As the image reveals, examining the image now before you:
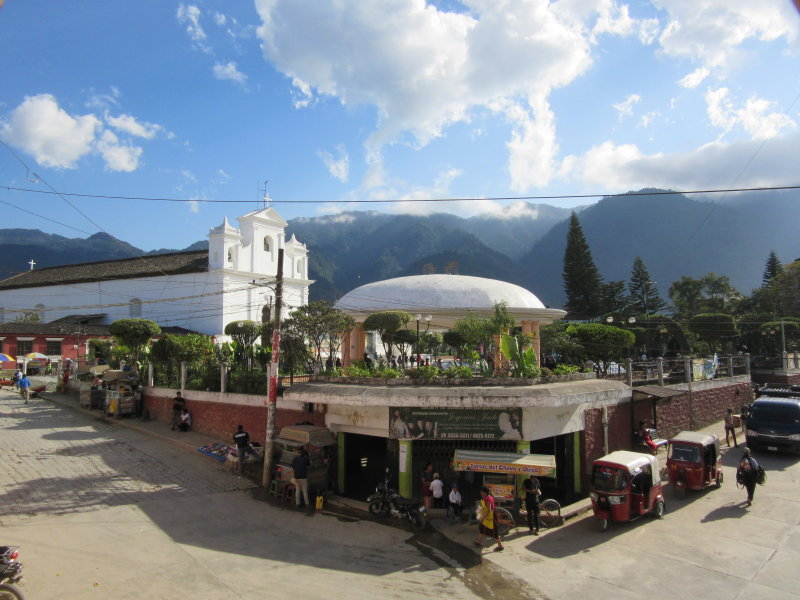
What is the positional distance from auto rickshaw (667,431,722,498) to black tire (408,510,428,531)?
670 cm

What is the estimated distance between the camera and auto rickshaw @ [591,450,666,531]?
9.95 metres

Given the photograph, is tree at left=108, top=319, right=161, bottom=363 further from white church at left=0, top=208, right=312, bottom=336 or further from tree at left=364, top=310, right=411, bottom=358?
white church at left=0, top=208, right=312, bottom=336

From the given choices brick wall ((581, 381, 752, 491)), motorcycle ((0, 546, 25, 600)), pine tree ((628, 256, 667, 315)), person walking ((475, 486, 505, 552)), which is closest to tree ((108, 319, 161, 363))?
motorcycle ((0, 546, 25, 600))

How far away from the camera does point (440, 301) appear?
20375 mm

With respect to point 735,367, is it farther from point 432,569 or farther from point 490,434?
point 432,569

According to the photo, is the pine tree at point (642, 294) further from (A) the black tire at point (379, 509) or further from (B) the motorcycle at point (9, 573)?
(B) the motorcycle at point (9, 573)

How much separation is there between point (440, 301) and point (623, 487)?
11.4 meters

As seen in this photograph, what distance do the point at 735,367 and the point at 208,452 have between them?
24604 mm

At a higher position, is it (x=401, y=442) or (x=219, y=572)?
(x=401, y=442)

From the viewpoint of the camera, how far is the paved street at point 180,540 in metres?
7.36

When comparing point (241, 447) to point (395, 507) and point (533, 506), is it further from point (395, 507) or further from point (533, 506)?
point (533, 506)

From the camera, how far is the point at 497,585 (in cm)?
772

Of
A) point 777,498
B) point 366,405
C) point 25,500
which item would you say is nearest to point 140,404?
point 25,500

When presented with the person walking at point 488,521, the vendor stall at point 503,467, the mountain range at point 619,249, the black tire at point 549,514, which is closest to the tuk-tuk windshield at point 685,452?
the black tire at point 549,514
